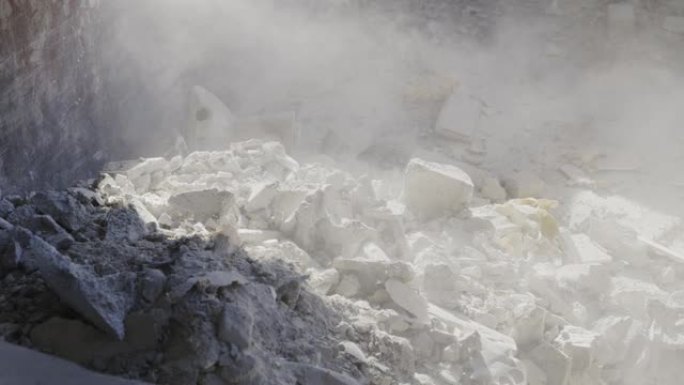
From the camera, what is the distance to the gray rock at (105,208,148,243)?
A: 421 cm

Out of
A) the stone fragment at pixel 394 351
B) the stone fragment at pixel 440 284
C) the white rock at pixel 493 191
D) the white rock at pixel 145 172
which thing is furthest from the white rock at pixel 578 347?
the white rock at pixel 145 172

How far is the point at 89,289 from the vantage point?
3332 mm

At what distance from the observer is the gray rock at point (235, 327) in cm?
337

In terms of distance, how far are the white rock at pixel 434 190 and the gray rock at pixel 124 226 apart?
2.85 meters

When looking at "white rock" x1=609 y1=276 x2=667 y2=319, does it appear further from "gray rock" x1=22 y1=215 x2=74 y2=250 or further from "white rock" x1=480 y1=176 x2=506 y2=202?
"gray rock" x1=22 y1=215 x2=74 y2=250

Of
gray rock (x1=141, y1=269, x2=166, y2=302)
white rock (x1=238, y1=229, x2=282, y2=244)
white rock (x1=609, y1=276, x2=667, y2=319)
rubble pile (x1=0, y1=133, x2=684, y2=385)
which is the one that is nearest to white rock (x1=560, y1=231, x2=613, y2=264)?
rubble pile (x1=0, y1=133, x2=684, y2=385)

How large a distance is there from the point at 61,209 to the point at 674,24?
786 centimetres

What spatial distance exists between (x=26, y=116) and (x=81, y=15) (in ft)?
4.29

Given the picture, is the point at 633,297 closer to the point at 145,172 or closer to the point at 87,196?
the point at 145,172

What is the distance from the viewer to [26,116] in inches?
206

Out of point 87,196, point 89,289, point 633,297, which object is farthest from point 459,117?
point 89,289

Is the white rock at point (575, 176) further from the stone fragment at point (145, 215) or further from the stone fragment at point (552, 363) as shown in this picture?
the stone fragment at point (145, 215)

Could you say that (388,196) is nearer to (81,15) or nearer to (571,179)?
(571,179)

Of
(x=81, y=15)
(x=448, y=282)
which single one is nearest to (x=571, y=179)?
(x=448, y=282)
